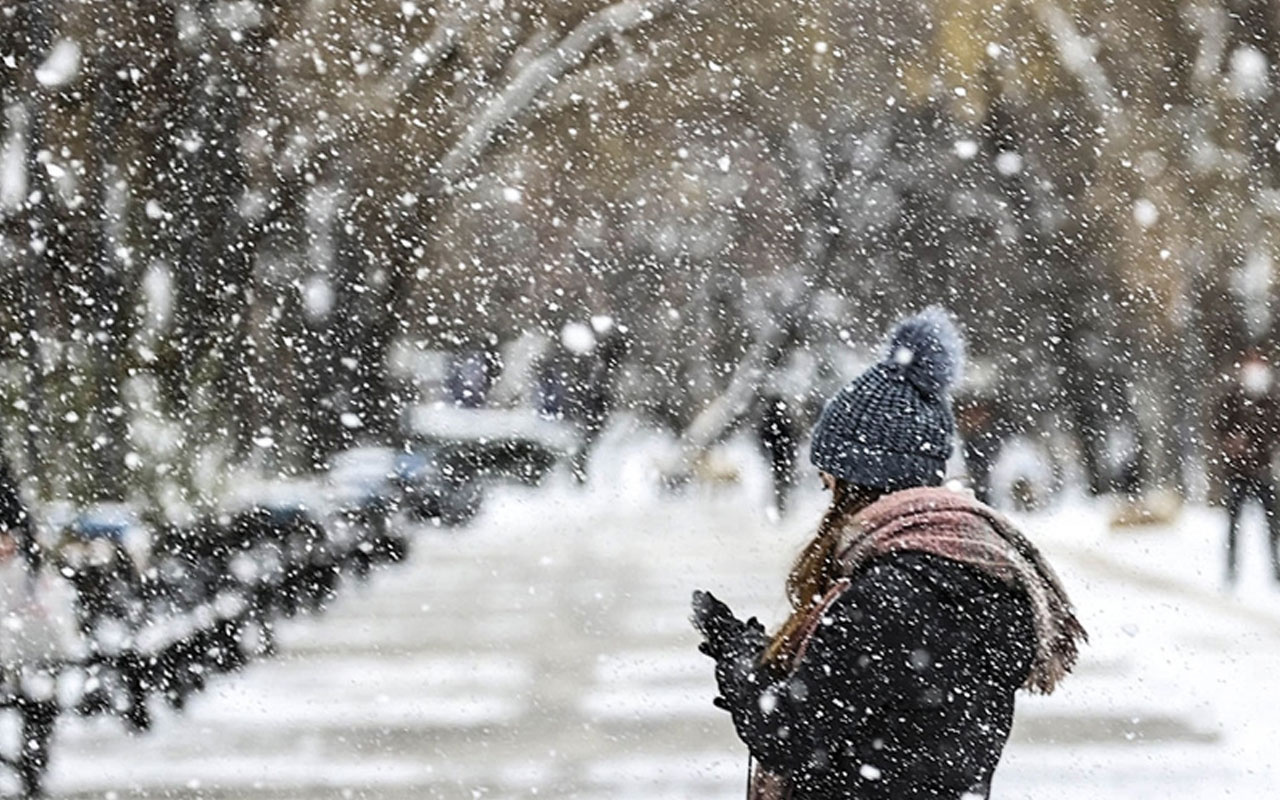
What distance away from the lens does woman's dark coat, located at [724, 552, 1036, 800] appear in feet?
7.86

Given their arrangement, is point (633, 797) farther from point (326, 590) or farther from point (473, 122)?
point (326, 590)

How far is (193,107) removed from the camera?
31.7 ft

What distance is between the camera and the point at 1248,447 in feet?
40.9

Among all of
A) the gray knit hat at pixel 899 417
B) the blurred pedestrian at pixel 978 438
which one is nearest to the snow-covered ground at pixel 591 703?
the blurred pedestrian at pixel 978 438

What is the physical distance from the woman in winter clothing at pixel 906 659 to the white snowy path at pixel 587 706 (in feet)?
16.1

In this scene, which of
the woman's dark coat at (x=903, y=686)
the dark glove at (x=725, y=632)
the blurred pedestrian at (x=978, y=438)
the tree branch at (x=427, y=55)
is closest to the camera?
the woman's dark coat at (x=903, y=686)

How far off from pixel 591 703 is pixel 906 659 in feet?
23.9

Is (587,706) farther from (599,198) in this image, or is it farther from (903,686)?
(599,198)

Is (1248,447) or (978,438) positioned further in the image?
(978,438)

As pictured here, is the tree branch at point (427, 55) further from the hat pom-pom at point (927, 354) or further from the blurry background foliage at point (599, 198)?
the hat pom-pom at point (927, 354)

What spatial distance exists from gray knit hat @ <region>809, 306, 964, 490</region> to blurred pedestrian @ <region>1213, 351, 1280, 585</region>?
1027 cm

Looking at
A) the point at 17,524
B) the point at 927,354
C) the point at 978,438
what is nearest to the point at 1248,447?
the point at 978,438

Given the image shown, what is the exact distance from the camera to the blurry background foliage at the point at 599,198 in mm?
9438

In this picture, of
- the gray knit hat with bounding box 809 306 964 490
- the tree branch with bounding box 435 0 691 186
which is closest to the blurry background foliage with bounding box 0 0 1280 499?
the tree branch with bounding box 435 0 691 186
